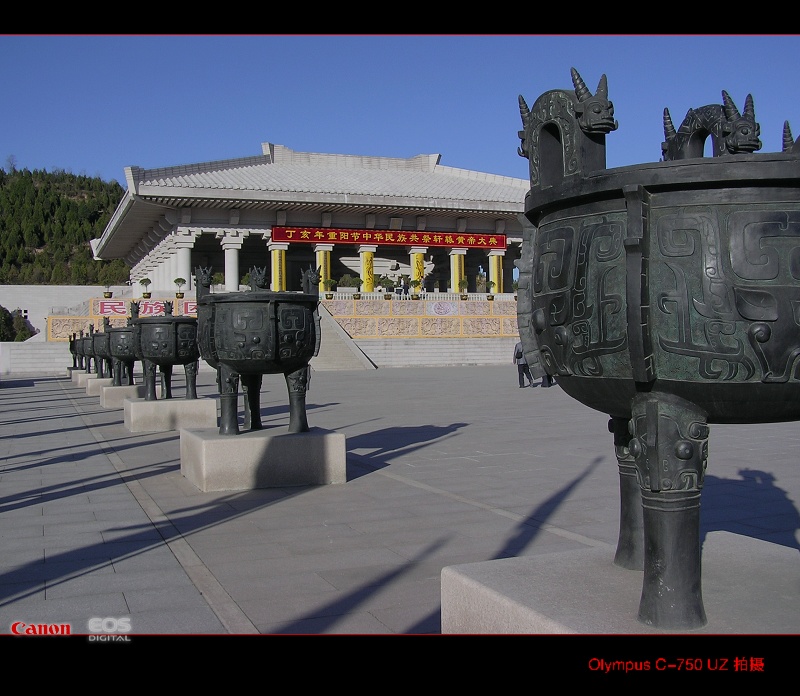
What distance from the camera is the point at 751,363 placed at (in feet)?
7.80

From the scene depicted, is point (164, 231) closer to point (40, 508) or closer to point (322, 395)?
point (322, 395)

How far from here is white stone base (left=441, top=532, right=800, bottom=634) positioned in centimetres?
255

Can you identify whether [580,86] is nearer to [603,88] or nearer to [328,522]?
[603,88]

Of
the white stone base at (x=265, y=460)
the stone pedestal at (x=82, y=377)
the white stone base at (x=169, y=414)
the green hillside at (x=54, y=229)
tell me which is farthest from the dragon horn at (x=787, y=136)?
the green hillside at (x=54, y=229)

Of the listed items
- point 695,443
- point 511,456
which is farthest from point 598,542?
point 511,456

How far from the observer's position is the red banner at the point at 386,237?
36.9m

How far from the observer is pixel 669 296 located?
2.45 metres

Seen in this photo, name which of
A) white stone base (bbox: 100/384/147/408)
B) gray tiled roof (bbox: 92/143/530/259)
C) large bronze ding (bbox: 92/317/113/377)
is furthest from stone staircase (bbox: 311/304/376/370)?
white stone base (bbox: 100/384/147/408)

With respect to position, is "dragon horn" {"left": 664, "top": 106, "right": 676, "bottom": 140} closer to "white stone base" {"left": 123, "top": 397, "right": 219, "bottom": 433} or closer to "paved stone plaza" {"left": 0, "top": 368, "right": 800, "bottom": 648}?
"paved stone plaza" {"left": 0, "top": 368, "right": 800, "bottom": 648}

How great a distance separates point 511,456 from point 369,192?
30.9m

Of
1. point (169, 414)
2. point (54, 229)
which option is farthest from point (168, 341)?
point (54, 229)

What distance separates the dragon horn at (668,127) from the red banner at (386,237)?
33986 mm

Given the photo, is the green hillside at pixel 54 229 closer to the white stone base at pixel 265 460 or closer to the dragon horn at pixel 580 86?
the white stone base at pixel 265 460

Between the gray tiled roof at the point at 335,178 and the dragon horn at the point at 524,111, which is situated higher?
the gray tiled roof at the point at 335,178
